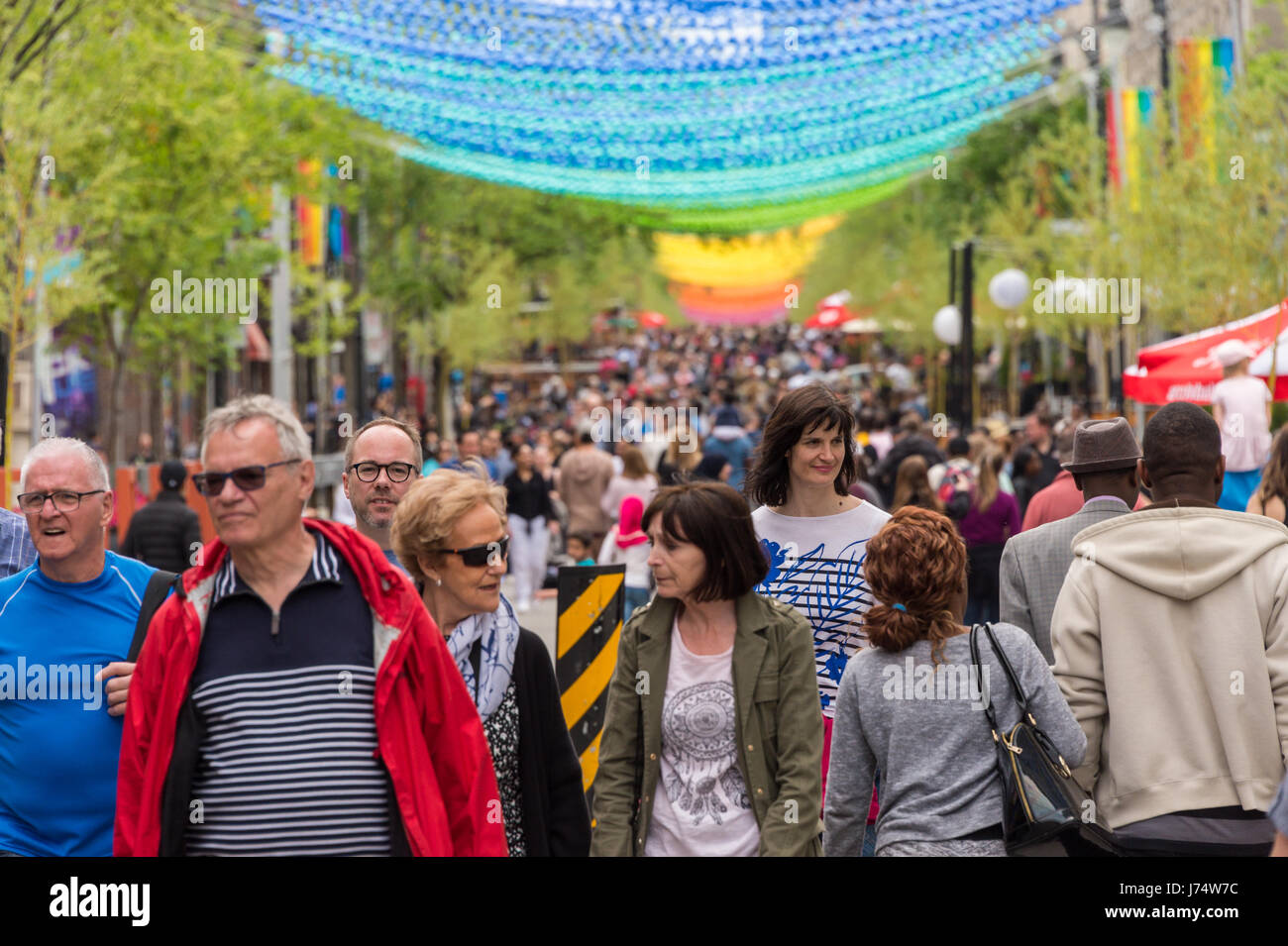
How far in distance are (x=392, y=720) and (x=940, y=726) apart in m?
1.46

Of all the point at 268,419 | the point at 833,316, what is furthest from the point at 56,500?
the point at 833,316

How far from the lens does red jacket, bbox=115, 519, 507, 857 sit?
3.66 meters

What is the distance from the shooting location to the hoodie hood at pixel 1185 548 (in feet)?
15.8

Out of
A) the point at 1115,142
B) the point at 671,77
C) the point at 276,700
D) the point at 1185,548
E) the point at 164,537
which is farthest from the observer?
the point at 1115,142

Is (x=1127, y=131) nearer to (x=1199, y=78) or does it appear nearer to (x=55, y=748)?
(x=1199, y=78)

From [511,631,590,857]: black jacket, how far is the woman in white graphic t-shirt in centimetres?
138

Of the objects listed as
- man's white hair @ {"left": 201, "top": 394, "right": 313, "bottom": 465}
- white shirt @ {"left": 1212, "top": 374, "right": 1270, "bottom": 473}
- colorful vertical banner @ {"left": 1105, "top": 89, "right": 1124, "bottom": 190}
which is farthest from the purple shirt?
colorful vertical banner @ {"left": 1105, "top": 89, "right": 1124, "bottom": 190}

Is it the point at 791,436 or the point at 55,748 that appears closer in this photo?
the point at 55,748

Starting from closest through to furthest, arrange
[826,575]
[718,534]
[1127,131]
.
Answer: [718,534] → [826,575] → [1127,131]

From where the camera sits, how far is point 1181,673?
4805 mm
